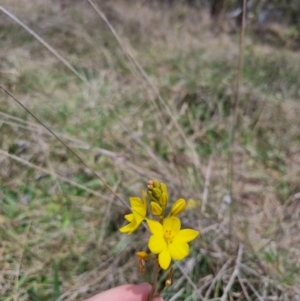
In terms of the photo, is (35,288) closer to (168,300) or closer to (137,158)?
(168,300)

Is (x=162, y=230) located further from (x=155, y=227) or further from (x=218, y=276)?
(x=218, y=276)

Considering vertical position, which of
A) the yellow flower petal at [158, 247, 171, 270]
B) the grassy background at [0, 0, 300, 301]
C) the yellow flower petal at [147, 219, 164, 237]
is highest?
the yellow flower petal at [147, 219, 164, 237]

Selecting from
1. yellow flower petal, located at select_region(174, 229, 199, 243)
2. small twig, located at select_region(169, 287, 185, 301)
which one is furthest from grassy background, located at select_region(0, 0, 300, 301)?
yellow flower petal, located at select_region(174, 229, 199, 243)

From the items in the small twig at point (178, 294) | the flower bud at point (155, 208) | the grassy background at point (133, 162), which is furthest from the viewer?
the grassy background at point (133, 162)

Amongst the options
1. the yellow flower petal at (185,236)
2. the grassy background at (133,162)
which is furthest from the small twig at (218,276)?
the yellow flower petal at (185,236)

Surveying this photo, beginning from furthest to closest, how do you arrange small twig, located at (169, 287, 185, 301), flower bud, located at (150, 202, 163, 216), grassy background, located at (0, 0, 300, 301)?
grassy background, located at (0, 0, 300, 301)
small twig, located at (169, 287, 185, 301)
flower bud, located at (150, 202, 163, 216)

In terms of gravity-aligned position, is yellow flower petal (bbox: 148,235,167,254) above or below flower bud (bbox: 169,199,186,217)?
below

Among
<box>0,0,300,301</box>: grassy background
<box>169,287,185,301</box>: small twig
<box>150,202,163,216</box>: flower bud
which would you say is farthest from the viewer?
<box>0,0,300,301</box>: grassy background

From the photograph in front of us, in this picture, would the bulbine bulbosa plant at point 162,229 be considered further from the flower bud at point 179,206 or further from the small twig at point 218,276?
the small twig at point 218,276

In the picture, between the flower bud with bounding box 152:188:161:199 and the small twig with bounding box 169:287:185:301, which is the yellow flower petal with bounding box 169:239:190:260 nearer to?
the flower bud with bounding box 152:188:161:199
